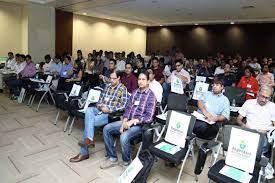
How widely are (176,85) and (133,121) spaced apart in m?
2.26

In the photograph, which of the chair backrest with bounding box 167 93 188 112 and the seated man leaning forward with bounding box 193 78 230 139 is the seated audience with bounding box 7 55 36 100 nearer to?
the chair backrest with bounding box 167 93 188 112

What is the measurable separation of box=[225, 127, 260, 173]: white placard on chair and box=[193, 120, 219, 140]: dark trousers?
923 mm

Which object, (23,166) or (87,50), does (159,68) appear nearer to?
(23,166)

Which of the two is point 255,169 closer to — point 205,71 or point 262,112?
point 262,112

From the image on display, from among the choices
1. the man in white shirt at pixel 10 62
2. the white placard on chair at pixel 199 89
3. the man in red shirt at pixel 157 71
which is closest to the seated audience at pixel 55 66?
the man in white shirt at pixel 10 62

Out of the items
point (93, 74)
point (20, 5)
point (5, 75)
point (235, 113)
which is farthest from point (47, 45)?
point (235, 113)

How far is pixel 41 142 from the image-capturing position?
3859mm

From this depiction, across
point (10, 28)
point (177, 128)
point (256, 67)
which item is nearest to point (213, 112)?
point (177, 128)

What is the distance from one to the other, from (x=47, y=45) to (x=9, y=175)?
7.56 meters

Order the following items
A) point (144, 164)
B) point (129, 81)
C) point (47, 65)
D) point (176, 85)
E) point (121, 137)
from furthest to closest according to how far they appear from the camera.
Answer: point (47, 65)
point (176, 85)
point (129, 81)
point (121, 137)
point (144, 164)

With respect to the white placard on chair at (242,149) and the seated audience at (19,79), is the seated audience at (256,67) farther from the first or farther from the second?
the seated audience at (19,79)

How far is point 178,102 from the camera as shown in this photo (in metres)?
3.94

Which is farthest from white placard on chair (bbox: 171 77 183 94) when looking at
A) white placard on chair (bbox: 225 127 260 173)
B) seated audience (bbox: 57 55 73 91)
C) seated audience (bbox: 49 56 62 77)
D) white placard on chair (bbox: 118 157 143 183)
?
seated audience (bbox: 49 56 62 77)

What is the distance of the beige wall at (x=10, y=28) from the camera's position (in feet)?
29.6
